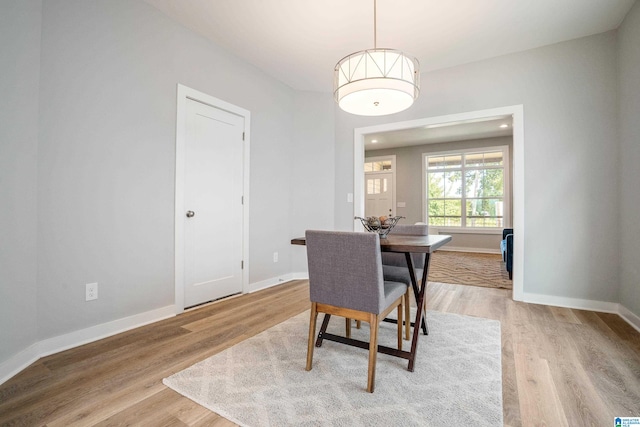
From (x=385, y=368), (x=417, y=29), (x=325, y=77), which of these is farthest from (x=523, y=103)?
(x=385, y=368)

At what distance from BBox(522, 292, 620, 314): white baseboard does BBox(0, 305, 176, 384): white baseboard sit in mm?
3588

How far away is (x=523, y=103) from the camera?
3.21 meters

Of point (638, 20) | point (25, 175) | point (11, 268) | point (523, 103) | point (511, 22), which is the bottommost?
point (11, 268)

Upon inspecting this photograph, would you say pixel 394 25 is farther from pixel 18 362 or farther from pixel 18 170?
pixel 18 362

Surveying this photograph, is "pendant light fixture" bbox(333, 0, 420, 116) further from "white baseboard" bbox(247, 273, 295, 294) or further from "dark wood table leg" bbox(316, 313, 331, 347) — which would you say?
"white baseboard" bbox(247, 273, 295, 294)

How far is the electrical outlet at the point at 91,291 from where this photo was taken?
215 centimetres

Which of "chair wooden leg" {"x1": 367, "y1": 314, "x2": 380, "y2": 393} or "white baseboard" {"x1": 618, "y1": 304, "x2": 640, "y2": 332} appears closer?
"chair wooden leg" {"x1": 367, "y1": 314, "x2": 380, "y2": 393}

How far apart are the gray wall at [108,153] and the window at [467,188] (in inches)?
233

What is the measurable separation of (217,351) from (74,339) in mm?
1029

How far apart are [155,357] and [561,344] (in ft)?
9.02

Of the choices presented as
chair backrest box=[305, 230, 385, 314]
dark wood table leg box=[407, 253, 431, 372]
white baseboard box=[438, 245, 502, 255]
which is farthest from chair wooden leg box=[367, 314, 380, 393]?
white baseboard box=[438, 245, 502, 255]

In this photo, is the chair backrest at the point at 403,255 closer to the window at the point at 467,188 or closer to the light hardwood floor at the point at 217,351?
the light hardwood floor at the point at 217,351

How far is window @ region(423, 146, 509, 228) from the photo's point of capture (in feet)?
22.5

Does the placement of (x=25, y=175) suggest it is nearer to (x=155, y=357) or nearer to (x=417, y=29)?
(x=155, y=357)
